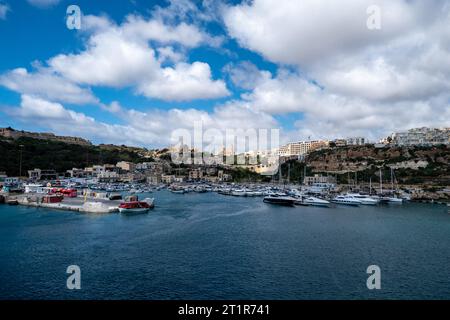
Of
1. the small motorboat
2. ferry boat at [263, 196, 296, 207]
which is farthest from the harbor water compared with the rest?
ferry boat at [263, 196, 296, 207]

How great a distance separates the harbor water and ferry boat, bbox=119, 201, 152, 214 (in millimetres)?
3371

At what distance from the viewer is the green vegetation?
6500 centimetres

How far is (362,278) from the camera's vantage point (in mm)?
12094

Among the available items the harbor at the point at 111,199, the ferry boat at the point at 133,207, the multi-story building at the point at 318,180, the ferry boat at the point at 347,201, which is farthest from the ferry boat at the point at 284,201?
the multi-story building at the point at 318,180

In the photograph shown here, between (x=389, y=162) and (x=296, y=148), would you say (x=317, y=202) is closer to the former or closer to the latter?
(x=389, y=162)

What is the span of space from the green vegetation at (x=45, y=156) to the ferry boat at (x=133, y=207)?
43653 millimetres

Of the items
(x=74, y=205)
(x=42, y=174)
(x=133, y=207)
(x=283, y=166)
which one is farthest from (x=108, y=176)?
(x=133, y=207)

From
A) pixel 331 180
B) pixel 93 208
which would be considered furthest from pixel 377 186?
pixel 93 208

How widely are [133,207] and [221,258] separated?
53.9 feet

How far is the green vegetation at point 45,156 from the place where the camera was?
213 ft

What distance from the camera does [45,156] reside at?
247 ft

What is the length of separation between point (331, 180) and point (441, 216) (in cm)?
3358

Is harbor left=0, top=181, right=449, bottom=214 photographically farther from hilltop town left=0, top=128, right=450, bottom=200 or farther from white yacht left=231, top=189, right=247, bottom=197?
hilltop town left=0, top=128, right=450, bottom=200

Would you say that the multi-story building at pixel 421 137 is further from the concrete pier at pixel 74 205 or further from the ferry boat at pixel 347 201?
the concrete pier at pixel 74 205
